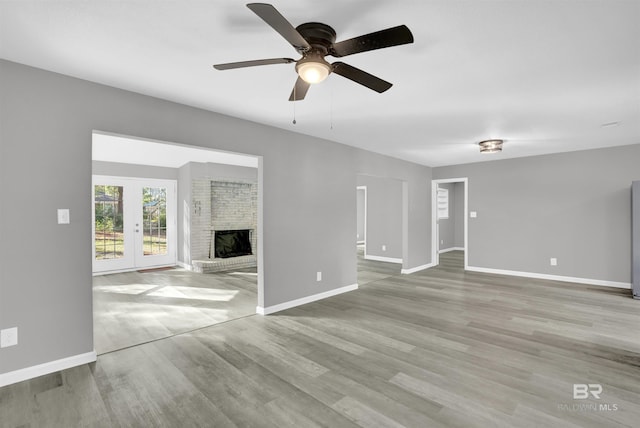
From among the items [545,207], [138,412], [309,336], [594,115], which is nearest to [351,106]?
[309,336]

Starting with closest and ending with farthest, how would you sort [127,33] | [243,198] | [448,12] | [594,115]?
[448,12] < [127,33] < [594,115] < [243,198]

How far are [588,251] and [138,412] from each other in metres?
7.15

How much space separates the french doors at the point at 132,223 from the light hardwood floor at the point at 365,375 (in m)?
4.50

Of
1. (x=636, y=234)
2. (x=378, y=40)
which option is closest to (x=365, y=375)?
(x=378, y=40)

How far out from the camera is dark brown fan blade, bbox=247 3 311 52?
135cm

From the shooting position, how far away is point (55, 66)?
248 centimetres

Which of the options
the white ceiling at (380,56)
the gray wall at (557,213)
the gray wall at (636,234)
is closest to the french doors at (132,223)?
the white ceiling at (380,56)

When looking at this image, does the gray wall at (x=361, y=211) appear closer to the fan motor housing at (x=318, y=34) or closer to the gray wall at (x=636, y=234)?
the gray wall at (x=636, y=234)

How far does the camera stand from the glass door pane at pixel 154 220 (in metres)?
7.21

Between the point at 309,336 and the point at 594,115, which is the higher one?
the point at 594,115

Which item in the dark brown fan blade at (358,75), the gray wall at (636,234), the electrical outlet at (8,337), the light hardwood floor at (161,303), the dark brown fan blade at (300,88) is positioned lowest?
the light hardwood floor at (161,303)

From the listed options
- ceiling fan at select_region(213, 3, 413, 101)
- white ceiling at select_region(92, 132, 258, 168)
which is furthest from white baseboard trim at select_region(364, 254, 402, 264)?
ceiling fan at select_region(213, 3, 413, 101)

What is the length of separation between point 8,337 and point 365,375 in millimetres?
2810

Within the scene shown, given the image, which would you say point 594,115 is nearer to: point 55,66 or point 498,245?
point 498,245
